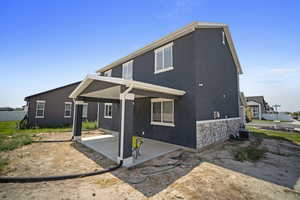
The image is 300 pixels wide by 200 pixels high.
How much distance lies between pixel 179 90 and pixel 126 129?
3662 millimetres

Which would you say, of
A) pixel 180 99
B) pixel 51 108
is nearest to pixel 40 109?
pixel 51 108

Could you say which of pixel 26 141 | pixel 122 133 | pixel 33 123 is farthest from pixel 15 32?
pixel 33 123

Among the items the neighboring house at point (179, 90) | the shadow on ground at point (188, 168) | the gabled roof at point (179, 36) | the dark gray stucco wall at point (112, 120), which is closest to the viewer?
the shadow on ground at point (188, 168)

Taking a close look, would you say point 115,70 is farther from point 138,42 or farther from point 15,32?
point 15,32

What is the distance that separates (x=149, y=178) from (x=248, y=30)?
32.3ft

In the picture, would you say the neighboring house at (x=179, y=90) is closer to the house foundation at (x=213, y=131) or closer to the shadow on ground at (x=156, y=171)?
the house foundation at (x=213, y=131)

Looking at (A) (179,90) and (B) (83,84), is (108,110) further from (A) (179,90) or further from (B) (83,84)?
(A) (179,90)

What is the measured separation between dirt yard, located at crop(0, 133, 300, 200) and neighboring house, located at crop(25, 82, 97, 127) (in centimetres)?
967

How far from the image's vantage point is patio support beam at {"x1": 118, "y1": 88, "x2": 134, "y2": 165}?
175 inches

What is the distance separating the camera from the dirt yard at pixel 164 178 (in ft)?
9.56

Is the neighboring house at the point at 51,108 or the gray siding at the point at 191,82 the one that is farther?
the neighboring house at the point at 51,108

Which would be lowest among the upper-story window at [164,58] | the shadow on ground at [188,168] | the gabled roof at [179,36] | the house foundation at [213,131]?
the shadow on ground at [188,168]

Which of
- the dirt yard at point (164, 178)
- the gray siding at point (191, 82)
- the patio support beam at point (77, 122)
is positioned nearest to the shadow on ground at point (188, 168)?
the dirt yard at point (164, 178)

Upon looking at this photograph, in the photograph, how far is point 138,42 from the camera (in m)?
9.45
